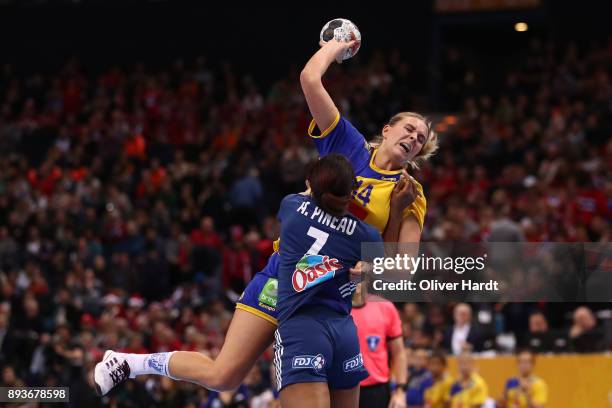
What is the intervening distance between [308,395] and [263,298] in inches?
33.1

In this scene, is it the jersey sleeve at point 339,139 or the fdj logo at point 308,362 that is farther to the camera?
the jersey sleeve at point 339,139

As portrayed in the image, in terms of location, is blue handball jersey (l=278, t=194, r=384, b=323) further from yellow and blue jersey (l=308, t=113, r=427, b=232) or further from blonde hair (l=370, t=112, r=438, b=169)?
blonde hair (l=370, t=112, r=438, b=169)

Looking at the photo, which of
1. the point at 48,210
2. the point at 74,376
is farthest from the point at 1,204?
the point at 74,376

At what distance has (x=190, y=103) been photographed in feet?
85.0

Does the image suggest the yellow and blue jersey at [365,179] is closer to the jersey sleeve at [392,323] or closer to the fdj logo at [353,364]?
the fdj logo at [353,364]

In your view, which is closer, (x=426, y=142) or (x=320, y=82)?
(x=320, y=82)

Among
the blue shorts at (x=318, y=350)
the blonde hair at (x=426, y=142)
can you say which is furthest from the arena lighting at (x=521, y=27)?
the blue shorts at (x=318, y=350)

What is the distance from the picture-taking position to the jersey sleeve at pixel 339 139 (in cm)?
721

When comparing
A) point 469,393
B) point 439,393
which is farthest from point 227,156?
point 469,393

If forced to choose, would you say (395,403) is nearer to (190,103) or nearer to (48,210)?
(48,210)

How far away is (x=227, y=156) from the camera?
22531 millimetres

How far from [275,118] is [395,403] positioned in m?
15.9

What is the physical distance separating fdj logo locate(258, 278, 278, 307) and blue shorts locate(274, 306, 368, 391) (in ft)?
1.00

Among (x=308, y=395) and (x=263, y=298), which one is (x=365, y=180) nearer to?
(x=263, y=298)
